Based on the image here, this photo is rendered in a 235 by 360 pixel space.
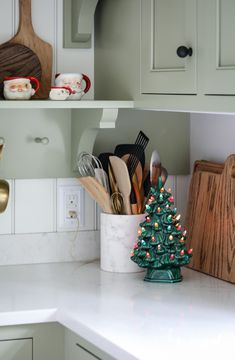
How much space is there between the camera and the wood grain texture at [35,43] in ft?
8.39

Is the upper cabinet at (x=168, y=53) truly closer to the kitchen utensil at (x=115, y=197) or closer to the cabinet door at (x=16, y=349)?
the kitchen utensil at (x=115, y=197)

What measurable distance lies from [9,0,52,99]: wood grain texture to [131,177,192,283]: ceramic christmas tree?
20.3 inches

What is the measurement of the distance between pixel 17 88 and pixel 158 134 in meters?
0.62

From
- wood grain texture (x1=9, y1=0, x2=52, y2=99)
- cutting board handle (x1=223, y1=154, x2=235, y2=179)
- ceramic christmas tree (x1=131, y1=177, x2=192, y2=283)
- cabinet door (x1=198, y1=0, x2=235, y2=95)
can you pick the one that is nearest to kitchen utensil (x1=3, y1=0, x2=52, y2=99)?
wood grain texture (x1=9, y1=0, x2=52, y2=99)

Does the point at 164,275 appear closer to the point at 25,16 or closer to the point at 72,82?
the point at 72,82

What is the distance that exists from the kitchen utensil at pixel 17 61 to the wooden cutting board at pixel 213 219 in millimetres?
614

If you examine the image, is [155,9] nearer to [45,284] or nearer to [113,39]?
[113,39]

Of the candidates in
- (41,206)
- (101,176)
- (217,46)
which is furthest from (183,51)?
(41,206)

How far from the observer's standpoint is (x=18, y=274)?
251 centimetres

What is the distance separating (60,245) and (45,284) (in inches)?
13.0

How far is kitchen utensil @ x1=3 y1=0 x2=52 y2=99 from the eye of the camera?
8.39ft

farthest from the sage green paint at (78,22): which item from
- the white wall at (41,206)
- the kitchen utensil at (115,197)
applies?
the kitchen utensil at (115,197)

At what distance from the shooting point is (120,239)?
250 centimetres

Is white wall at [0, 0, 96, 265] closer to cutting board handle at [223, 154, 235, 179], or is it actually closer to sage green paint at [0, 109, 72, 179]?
sage green paint at [0, 109, 72, 179]
